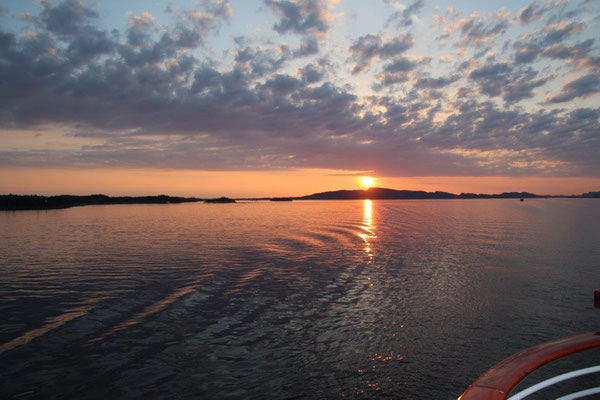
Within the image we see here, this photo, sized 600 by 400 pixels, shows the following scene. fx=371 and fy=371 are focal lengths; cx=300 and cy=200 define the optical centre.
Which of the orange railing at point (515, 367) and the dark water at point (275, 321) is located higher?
the orange railing at point (515, 367)

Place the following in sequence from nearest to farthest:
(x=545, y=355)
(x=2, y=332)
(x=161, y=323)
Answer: (x=545, y=355), (x=2, y=332), (x=161, y=323)

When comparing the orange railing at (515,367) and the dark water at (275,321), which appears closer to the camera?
the orange railing at (515,367)

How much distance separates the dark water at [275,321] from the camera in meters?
9.98

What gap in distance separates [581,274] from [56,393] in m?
27.5

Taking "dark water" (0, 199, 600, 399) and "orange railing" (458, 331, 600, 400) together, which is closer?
"orange railing" (458, 331, 600, 400)

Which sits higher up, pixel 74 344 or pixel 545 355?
pixel 545 355

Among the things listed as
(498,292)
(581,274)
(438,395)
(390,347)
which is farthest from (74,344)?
(581,274)

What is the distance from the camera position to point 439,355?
38.1 feet

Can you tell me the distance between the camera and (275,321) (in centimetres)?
1461

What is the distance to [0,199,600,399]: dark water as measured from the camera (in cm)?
998

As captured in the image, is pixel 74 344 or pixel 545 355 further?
pixel 74 344

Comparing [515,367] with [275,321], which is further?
[275,321]

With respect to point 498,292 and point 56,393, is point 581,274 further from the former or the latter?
point 56,393

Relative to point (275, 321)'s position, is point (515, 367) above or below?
above
